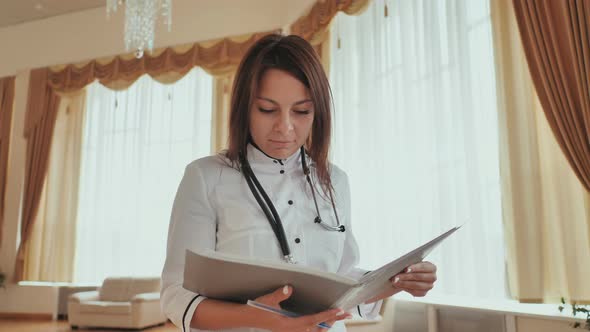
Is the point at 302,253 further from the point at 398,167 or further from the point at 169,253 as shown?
the point at 398,167

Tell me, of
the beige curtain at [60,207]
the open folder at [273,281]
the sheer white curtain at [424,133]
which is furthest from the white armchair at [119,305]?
the open folder at [273,281]

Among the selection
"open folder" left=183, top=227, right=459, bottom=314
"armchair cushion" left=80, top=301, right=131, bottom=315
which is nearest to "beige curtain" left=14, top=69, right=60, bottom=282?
"armchair cushion" left=80, top=301, right=131, bottom=315

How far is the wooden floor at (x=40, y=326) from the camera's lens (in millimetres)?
6629

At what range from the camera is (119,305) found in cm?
655

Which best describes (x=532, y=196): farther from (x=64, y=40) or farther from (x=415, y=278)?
(x=64, y=40)

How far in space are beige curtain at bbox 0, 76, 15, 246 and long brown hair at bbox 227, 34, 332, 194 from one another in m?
8.28

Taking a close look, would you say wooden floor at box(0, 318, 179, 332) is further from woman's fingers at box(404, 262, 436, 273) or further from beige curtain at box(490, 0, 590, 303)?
woman's fingers at box(404, 262, 436, 273)

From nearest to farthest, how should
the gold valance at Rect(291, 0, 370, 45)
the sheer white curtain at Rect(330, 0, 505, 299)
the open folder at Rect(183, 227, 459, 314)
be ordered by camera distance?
the open folder at Rect(183, 227, 459, 314) < the sheer white curtain at Rect(330, 0, 505, 299) < the gold valance at Rect(291, 0, 370, 45)

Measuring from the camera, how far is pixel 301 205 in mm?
1208

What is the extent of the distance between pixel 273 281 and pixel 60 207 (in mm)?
7920

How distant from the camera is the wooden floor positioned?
6.63 meters

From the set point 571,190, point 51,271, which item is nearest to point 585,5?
point 571,190

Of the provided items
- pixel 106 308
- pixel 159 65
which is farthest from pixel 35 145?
pixel 106 308

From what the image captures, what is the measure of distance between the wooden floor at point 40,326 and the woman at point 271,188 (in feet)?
19.5
